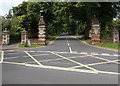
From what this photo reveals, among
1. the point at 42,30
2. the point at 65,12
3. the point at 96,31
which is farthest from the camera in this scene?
the point at 65,12

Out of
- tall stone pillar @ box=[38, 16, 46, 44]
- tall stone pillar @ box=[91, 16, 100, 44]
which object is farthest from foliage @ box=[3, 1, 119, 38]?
tall stone pillar @ box=[38, 16, 46, 44]

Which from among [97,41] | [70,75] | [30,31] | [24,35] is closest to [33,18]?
[30,31]

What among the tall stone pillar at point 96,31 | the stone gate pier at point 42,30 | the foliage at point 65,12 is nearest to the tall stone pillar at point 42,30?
the stone gate pier at point 42,30

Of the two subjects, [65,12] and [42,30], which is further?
[65,12]

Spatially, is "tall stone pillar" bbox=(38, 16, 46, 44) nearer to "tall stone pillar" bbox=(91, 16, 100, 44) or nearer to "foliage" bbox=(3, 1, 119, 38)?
"tall stone pillar" bbox=(91, 16, 100, 44)

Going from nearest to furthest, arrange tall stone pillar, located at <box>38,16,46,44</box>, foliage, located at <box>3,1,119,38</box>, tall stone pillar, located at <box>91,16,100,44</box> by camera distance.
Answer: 1. tall stone pillar, located at <box>38,16,46,44</box>
2. tall stone pillar, located at <box>91,16,100,44</box>
3. foliage, located at <box>3,1,119,38</box>

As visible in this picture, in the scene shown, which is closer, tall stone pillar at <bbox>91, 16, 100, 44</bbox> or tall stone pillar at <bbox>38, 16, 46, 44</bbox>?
tall stone pillar at <bbox>38, 16, 46, 44</bbox>

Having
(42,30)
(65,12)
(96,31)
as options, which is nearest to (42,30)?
(42,30)

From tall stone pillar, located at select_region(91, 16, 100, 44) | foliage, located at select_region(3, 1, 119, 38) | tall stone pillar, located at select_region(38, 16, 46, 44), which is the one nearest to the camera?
tall stone pillar, located at select_region(38, 16, 46, 44)

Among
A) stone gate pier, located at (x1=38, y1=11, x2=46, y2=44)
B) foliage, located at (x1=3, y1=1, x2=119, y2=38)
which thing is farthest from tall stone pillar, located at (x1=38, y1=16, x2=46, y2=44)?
foliage, located at (x1=3, y1=1, x2=119, y2=38)

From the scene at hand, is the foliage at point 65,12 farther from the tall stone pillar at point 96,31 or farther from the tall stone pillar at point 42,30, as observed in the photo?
the tall stone pillar at point 42,30

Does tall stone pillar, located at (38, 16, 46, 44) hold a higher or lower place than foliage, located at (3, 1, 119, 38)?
lower

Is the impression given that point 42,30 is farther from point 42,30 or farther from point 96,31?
Result: point 96,31

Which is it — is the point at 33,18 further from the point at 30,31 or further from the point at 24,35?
the point at 24,35
